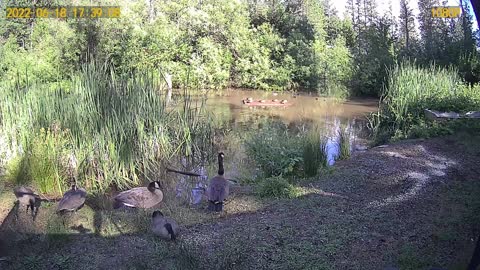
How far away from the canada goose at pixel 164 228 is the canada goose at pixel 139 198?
27.7 inches

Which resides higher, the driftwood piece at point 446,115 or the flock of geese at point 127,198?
the driftwood piece at point 446,115

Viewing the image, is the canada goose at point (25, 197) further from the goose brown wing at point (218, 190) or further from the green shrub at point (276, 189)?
the green shrub at point (276, 189)

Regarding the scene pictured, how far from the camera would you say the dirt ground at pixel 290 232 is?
300 cm

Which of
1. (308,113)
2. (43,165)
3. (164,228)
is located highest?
(308,113)

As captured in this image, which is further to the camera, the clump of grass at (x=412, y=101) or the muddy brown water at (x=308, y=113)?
the muddy brown water at (x=308, y=113)

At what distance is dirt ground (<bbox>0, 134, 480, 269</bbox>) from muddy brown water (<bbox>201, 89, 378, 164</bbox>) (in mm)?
2794

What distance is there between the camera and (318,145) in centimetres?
611

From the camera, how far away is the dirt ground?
300cm
